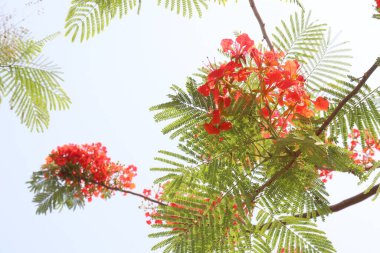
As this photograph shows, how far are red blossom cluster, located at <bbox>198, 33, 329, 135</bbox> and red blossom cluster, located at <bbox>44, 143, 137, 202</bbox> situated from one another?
11.3ft

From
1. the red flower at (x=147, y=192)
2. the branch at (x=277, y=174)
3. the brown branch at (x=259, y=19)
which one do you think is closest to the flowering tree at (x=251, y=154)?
the branch at (x=277, y=174)

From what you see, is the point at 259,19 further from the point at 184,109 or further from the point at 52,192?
the point at 52,192

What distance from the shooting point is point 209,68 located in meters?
1.29

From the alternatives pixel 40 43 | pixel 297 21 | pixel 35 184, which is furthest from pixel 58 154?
pixel 297 21

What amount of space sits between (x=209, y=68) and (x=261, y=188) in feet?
1.32

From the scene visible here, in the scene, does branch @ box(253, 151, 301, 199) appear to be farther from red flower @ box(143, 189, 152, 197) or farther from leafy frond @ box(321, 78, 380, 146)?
red flower @ box(143, 189, 152, 197)

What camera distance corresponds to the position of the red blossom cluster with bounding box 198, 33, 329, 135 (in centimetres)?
108

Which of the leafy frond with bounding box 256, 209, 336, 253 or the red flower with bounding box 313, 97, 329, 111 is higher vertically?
the red flower with bounding box 313, 97, 329, 111

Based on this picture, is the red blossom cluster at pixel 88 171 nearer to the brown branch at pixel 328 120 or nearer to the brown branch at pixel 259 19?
the brown branch at pixel 259 19

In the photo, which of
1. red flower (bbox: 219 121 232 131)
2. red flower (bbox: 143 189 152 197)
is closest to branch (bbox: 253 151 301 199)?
red flower (bbox: 219 121 232 131)

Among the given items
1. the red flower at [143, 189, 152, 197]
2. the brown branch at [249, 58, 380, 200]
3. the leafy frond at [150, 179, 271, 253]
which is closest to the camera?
the brown branch at [249, 58, 380, 200]

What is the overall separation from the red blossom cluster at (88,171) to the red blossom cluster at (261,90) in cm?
346

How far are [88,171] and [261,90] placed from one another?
373 centimetres

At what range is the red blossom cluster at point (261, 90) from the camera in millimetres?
1081
